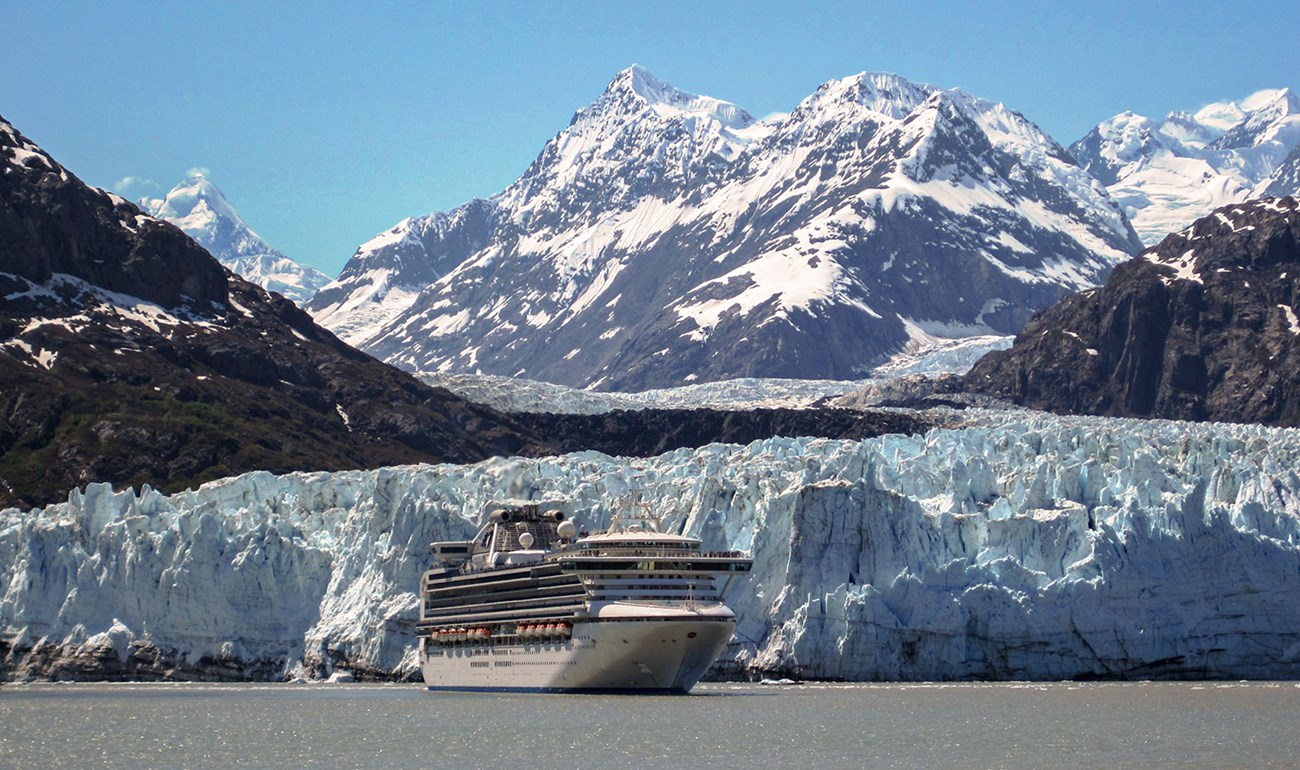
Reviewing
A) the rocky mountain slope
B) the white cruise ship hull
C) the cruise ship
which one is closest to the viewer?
the white cruise ship hull

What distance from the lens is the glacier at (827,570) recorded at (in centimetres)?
8675

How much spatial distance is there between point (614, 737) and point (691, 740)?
8.55ft

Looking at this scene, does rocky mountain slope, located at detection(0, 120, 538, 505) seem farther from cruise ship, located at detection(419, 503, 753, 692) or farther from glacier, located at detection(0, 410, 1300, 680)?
cruise ship, located at detection(419, 503, 753, 692)

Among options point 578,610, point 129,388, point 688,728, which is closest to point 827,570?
point 578,610

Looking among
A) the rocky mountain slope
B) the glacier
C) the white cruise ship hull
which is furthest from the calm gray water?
the rocky mountain slope

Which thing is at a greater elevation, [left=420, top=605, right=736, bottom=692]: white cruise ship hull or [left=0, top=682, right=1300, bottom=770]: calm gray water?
[left=420, top=605, right=736, bottom=692]: white cruise ship hull

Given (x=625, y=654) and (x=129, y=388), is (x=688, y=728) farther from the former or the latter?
(x=129, y=388)

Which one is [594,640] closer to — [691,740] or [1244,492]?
[691,740]

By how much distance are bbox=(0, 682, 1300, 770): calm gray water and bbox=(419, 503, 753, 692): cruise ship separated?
1.51 metres

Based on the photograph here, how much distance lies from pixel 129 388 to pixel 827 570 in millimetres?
98726

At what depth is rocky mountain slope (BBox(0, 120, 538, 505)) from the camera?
515 ft

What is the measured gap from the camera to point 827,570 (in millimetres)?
87062

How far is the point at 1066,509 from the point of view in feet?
304

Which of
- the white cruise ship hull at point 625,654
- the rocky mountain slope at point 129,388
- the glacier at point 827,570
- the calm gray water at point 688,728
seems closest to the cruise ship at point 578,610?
the white cruise ship hull at point 625,654
